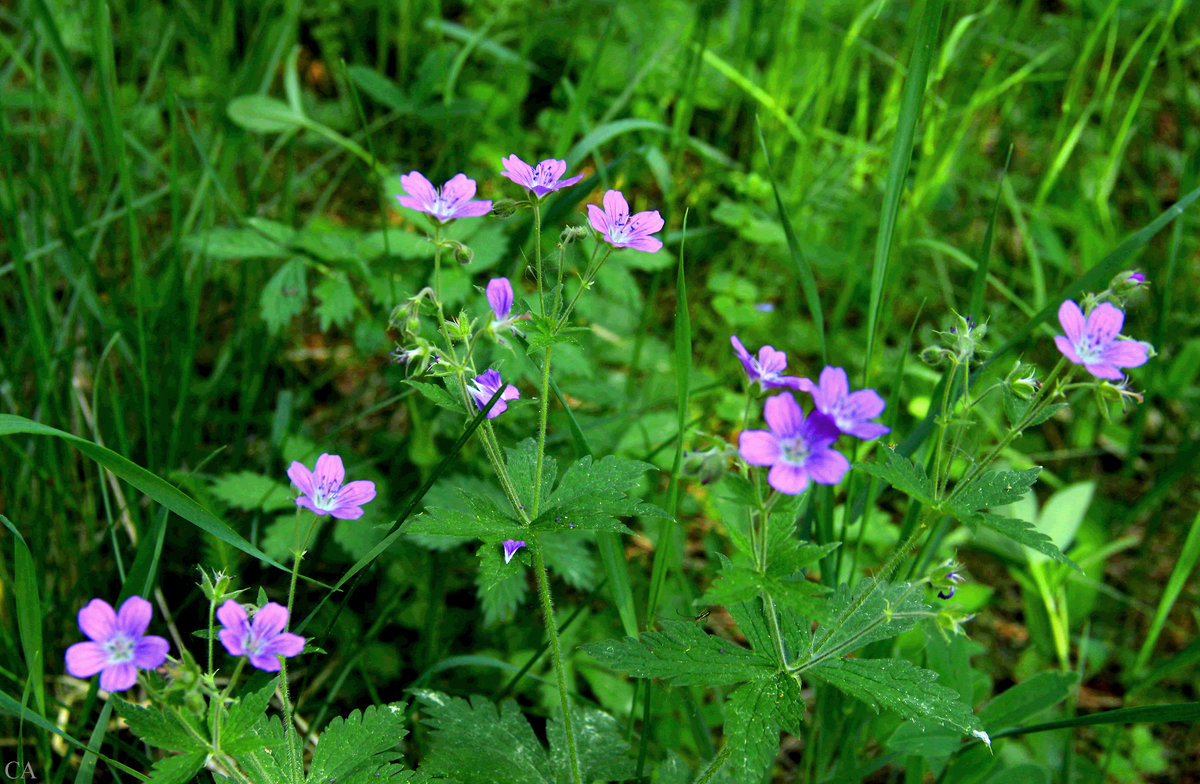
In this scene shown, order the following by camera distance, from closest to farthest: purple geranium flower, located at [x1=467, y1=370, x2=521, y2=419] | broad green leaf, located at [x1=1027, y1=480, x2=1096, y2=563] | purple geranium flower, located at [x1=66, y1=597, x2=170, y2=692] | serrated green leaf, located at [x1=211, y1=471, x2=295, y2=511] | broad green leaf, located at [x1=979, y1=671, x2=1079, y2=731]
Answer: purple geranium flower, located at [x1=66, y1=597, x2=170, y2=692] → purple geranium flower, located at [x1=467, y1=370, x2=521, y2=419] → broad green leaf, located at [x1=979, y1=671, x2=1079, y2=731] → serrated green leaf, located at [x1=211, y1=471, x2=295, y2=511] → broad green leaf, located at [x1=1027, y1=480, x2=1096, y2=563]

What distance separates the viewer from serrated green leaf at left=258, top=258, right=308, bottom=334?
2.32 meters

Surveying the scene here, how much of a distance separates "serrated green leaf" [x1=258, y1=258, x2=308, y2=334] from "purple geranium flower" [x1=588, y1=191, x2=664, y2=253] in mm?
1255

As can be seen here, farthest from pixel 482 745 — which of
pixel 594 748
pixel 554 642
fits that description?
pixel 554 642

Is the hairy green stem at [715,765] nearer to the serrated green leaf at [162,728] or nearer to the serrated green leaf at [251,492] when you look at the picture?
the serrated green leaf at [162,728]

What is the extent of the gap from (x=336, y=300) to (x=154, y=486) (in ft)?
3.64

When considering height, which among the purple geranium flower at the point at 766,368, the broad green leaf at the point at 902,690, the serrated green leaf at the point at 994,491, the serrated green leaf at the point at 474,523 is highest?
the purple geranium flower at the point at 766,368

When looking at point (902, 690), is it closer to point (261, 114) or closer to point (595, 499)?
point (595, 499)

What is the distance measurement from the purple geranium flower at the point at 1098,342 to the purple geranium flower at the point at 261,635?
109cm

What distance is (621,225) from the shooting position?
1.40 meters

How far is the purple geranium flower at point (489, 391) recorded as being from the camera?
1469 mm

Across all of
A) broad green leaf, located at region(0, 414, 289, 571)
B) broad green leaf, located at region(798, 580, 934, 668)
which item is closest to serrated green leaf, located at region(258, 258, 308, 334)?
broad green leaf, located at region(0, 414, 289, 571)

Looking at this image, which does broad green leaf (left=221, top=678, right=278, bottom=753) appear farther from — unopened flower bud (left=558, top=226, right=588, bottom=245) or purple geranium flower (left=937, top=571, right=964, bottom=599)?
purple geranium flower (left=937, top=571, right=964, bottom=599)

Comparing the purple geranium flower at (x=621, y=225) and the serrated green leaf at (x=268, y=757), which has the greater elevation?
the purple geranium flower at (x=621, y=225)

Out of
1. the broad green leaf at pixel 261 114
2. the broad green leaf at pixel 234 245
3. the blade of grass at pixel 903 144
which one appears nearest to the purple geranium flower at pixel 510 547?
the blade of grass at pixel 903 144
